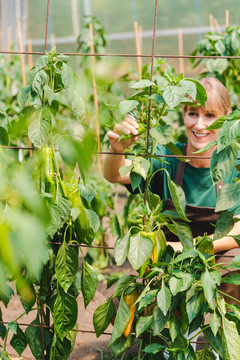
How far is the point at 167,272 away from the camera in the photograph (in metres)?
1.58

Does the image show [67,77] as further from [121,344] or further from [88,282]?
[121,344]

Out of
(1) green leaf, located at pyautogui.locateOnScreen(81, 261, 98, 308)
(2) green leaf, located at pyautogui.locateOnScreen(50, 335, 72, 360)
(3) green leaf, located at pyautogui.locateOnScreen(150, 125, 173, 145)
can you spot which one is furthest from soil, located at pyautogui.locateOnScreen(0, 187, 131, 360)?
(3) green leaf, located at pyautogui.locateOnScreen(150, 125, 173, 145)

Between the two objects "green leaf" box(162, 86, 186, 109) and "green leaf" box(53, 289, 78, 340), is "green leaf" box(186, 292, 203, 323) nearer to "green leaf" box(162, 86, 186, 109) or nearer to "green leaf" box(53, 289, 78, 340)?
"green leaf" box(53, 289, 78, 340)

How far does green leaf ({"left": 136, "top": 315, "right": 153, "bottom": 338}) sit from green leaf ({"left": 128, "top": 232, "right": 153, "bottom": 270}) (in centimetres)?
19

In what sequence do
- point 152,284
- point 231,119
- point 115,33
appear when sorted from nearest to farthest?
point 231,119 → point 152,284 → point 115,33

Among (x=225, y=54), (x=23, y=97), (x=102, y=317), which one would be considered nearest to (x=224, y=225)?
(x=102, y=317)

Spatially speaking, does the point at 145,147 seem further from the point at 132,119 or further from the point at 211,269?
the point at 211,269

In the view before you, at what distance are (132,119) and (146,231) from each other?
373mm

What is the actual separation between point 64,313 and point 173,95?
84cm

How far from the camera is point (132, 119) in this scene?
1.54 meters

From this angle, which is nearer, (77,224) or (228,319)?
(228,319)

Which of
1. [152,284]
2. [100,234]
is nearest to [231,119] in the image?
[152,284]

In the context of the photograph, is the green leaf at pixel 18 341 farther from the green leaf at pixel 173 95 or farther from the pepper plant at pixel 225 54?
the pepper plant at pixel 225 54

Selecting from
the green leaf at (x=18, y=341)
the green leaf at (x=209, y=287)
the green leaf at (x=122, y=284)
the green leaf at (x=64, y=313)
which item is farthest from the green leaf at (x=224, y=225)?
the green leaf at (x=18, y=341)
